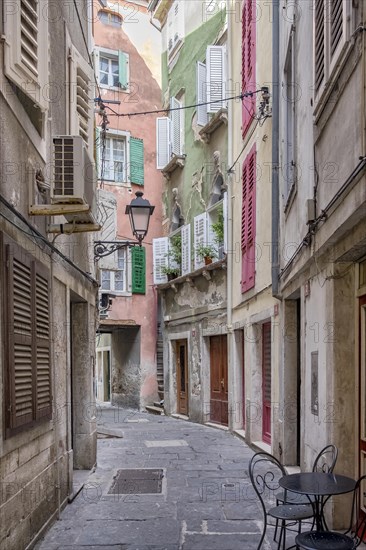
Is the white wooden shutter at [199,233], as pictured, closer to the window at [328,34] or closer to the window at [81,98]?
the window at [81,98]

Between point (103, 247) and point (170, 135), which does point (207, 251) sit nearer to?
point (103, 247)

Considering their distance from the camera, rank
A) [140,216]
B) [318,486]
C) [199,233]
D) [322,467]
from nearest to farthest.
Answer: [318,486] < [322,467] < [140,216] < [199,233]

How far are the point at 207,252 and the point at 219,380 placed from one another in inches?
117

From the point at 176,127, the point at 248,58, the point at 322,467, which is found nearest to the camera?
the point at 322,467

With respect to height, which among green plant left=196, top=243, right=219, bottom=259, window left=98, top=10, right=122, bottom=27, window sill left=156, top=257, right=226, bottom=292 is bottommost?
window sill left=156, top=257, right=226, bottom=292

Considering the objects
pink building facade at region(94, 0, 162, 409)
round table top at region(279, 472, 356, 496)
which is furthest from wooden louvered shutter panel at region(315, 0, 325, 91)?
pink building facade at region(94, 0, 162, 409)

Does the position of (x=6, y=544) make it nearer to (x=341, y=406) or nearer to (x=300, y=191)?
(x=341, y=406)

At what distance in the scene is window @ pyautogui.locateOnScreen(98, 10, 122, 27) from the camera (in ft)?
61.0

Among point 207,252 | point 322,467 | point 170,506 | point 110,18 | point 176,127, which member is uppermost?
point 110,18

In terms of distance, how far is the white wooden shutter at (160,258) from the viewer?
1698 centimetres

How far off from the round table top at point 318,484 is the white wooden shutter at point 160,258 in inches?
495

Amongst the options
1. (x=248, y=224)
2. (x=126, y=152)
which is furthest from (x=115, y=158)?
(x=248, y=224)

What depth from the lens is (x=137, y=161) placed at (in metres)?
18.9

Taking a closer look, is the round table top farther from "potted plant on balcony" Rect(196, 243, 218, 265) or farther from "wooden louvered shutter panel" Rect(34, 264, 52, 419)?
"potted plant on balcony" Rect(196, 243, 218, 265)
